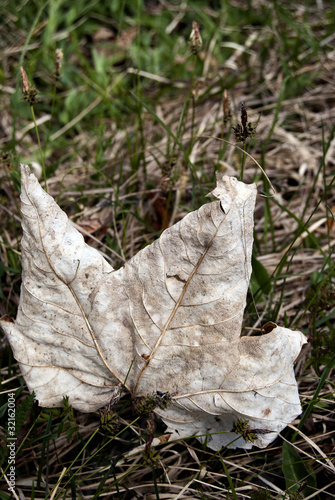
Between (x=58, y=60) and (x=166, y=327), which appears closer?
(x=166, y=327)

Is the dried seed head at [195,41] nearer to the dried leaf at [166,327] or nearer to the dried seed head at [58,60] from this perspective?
the dried seed head at [58,60]

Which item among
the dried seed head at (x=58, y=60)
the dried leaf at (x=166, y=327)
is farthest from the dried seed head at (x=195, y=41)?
the dried leaf at (x=166, y=327)

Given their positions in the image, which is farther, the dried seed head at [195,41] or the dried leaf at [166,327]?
the dried seed head at [195,41]

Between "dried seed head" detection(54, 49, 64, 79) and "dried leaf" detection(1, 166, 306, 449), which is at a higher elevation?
"dried seed head" detection(54, 49, 64, 79)

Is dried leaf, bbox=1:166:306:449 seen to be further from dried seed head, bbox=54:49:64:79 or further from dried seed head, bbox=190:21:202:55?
dried seed head, bbox=190:21:202:55

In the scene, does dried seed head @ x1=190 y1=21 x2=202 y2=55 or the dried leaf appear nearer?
the dried leaf

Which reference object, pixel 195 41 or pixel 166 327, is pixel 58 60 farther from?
pixel 166 327

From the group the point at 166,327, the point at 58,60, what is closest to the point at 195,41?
the point at 58,60

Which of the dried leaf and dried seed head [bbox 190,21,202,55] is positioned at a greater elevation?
dried seed head [bbox 190,21,202,55]

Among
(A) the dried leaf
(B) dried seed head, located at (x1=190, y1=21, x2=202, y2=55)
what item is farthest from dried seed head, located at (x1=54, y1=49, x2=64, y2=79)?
(A) the dried leaf

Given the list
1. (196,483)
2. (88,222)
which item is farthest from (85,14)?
(196,483)
